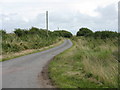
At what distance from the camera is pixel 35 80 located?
830 cm

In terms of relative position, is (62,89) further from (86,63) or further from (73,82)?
(86,63)

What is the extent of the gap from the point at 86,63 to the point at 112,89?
11.6 ft

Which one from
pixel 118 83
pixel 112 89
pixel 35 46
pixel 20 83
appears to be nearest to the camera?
pixel 112 89

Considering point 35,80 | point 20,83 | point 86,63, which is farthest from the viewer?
point 86,63

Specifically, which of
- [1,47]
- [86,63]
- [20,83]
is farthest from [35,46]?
[20,83]

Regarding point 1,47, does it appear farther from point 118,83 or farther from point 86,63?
point 118,83

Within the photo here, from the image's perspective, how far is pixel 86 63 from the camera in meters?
10.0

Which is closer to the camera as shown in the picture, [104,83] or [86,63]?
[104,83]

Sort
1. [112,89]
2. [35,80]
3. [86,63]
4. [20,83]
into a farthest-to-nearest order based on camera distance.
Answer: [86,63], [35,80], [20,83], [112,89]

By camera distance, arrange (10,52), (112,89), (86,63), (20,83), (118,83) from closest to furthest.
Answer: (112,89) → (118,83) → (20,83) → (86,63) → (10,52)

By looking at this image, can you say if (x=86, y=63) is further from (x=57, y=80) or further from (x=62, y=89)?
(x=62, y=89)

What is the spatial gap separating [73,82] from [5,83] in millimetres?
2769

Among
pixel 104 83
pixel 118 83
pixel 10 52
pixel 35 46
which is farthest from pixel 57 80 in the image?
pixel 35 46

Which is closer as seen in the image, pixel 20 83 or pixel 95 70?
pixel 20 83
